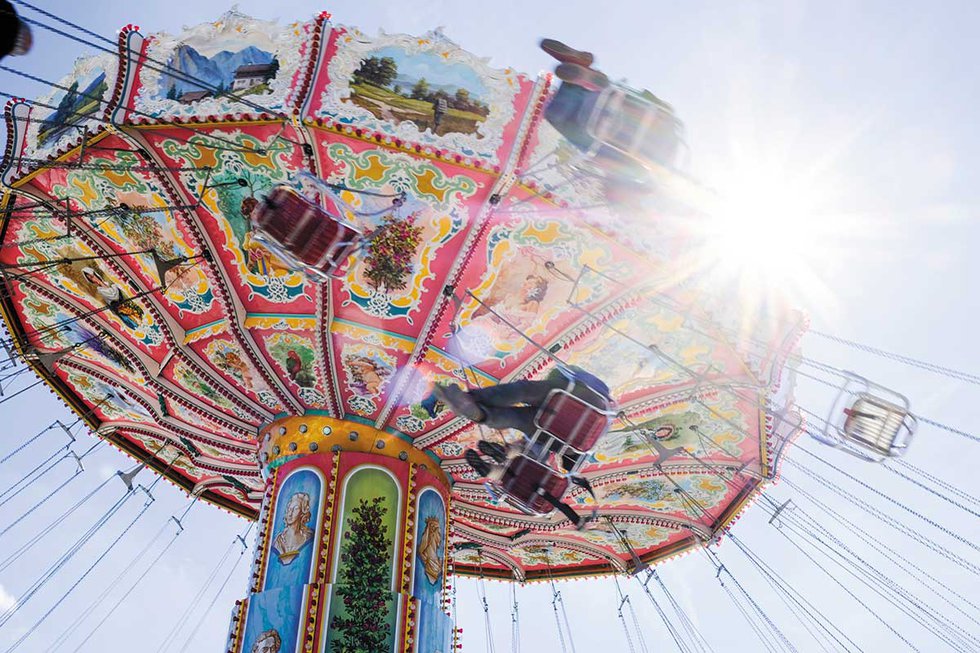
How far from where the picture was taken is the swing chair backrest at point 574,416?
22.9 ft

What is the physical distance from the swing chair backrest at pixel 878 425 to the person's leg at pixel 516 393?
296 cm

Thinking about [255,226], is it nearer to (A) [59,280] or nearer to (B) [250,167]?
(B) [250,167]

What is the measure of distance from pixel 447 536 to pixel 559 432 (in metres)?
4.14

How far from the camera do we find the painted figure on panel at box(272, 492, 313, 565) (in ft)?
29.7

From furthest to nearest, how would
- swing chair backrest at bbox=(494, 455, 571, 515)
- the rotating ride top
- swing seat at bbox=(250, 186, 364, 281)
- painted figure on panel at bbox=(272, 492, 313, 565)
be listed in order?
painted figure on panel at bbox=(272, 492, 313, 565)
swing chair backrest at bbox=(494, 455, 571, 515)
the rotating ride top
swing seat at bbox=(250, 186, 364, 281)

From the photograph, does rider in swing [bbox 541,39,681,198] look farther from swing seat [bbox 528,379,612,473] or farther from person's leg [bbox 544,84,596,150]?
swing seat [bbox 528,379,612,473]

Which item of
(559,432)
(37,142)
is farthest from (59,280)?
(559,432)

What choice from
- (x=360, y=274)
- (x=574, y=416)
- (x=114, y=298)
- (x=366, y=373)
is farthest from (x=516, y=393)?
(x=114, y=298)

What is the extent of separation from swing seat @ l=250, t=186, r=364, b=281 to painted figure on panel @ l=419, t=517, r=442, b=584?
13.4 feet

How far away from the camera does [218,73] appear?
7.65m

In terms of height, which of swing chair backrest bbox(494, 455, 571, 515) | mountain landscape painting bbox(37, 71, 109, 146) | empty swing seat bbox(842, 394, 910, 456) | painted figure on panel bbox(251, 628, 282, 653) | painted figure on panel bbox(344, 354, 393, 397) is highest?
empty swing seat bbox(842, 394, 910, 456)

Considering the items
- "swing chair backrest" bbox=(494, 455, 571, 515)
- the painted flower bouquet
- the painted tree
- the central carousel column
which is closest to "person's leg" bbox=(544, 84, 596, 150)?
the painted flower bouquet

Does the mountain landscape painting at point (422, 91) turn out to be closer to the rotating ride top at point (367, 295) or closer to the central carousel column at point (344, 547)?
the rotating ride top at point (367, 295)

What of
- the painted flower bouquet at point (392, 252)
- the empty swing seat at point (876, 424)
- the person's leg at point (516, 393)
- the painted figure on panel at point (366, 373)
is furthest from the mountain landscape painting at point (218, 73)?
the empty swing seat at point (876, 424)
